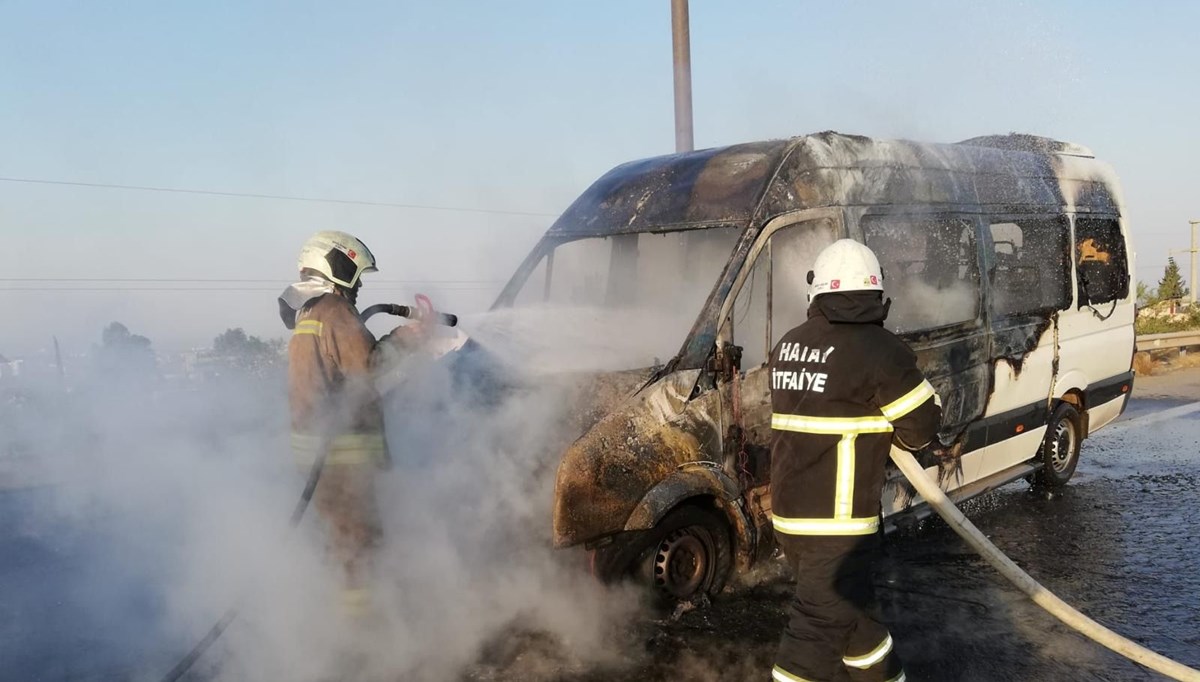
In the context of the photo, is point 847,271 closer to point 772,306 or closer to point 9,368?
point 772,306

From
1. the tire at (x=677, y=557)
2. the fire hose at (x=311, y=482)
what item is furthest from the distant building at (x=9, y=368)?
the tire at (x=677, y=557)

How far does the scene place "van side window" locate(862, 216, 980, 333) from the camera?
16.8 ft

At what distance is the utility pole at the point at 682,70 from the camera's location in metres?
9.79

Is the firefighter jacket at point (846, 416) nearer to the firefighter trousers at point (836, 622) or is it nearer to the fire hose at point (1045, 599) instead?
the firefighter trousers at point (836, 622)

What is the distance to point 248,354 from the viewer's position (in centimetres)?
659

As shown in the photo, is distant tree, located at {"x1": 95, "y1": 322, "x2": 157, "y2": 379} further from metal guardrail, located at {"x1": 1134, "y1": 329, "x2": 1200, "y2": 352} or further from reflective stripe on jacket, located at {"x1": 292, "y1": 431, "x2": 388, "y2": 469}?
metal guardrail, located at {"x1": 1134, "y1": 329, "x2": 1200, "y2": 352}

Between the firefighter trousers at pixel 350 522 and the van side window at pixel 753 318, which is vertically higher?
the van side window at pixel 753 318

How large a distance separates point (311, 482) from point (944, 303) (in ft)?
13.3

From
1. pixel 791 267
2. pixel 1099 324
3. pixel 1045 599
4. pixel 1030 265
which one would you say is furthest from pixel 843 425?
pixel 1099 324

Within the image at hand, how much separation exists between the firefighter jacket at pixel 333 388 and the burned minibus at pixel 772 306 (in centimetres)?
99

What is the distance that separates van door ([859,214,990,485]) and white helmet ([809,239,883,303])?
6.29 feet

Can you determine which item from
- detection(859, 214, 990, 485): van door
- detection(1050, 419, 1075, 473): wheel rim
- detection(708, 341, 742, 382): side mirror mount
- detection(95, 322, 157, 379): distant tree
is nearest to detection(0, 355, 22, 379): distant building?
detection(95, 322, 157, 379): distant tree

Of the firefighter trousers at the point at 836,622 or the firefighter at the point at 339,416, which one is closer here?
the firefighter trousers at the point at 836,622

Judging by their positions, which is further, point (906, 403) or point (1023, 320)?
point (1023, 320)
